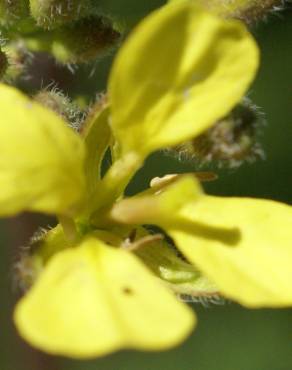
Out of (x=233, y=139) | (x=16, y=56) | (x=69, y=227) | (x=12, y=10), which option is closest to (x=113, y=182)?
(x=69, y=227)

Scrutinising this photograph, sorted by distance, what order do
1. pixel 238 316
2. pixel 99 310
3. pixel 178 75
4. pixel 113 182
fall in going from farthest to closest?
pixel 238 316 < pixel 113 182 < pixel 178 75 < pixel 99 310

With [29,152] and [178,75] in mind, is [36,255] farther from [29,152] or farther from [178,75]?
[178,75]

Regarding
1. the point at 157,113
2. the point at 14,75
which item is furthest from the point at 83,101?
the point at 157,113

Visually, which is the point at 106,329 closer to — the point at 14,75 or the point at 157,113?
the point at 157,113

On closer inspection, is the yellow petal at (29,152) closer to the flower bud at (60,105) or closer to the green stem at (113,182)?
the green stem at (113,182)

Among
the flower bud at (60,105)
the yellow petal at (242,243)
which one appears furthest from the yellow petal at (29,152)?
the flower bud at (60,105)
